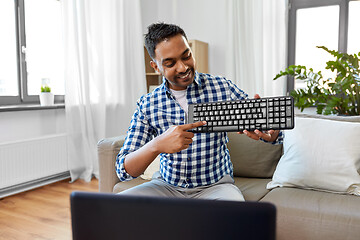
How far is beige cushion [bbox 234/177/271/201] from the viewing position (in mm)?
1489

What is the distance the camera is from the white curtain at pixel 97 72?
9.80 feet

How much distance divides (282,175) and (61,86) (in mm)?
2501

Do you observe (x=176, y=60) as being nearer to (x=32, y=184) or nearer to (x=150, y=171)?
(x=150, y=171)

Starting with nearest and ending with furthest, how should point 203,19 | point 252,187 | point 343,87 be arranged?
point 252,187
point 343,87
point 203,19

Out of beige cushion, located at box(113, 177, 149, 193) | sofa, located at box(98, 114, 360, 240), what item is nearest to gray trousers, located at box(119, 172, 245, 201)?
sofa, located at box(98, 114, 360, 240)

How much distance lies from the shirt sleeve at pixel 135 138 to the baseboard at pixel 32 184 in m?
1.83

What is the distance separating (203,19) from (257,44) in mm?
766

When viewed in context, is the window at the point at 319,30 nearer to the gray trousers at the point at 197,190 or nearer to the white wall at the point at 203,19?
the white wall at the point at 203,19

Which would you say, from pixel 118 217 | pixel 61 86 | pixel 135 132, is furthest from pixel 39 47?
pixel 118 217

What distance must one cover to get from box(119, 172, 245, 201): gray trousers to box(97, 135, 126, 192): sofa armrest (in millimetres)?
459

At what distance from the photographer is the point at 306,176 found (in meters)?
1.48

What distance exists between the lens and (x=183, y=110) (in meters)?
1.29

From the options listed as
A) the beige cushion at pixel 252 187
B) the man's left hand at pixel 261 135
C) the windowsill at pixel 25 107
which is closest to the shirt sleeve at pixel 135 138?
the man's left hand at pixel 261 135

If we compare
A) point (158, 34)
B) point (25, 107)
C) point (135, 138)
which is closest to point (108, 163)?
point (135, 138)
